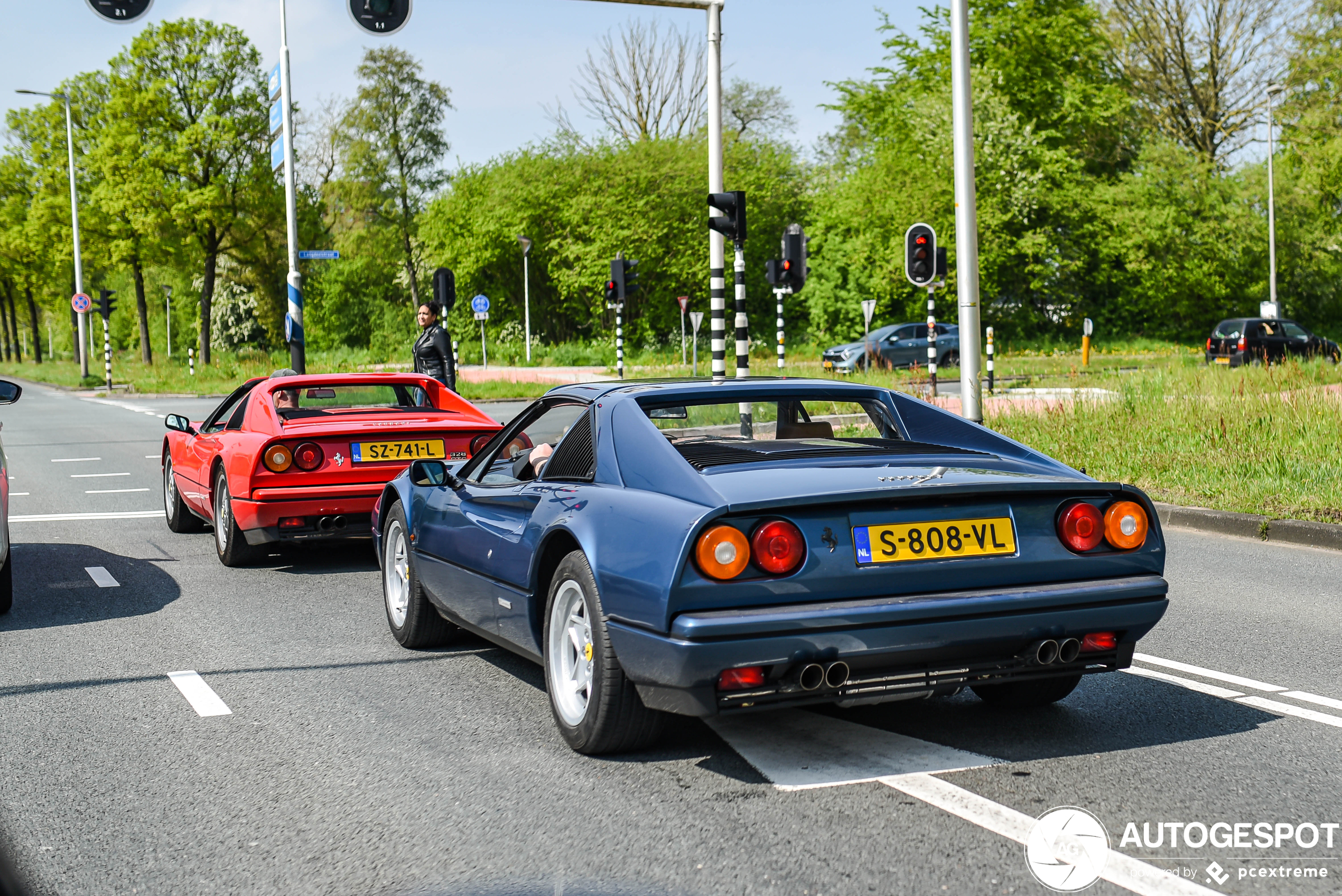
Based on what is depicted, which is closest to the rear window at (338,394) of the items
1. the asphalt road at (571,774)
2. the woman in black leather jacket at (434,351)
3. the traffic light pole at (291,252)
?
the asphalt road at (571,774)

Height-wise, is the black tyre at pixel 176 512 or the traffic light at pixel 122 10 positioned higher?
the traffic light at pixel 122 10

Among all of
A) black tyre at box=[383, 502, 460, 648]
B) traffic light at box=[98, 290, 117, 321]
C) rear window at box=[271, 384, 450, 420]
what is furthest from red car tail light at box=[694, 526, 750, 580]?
traffic light at box=[98, 290, 117, 321]

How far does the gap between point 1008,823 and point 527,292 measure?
4591 centimetres

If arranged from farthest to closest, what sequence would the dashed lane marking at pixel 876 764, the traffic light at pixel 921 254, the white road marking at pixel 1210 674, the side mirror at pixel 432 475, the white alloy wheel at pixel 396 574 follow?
1. the traffic light at pixel 921 254
2. the white alloy wheel at pixel 396 574
3. the side mirror at pixel 432 475
4. the white road marking at pixel 1210 674
5. the dashed lane marking at pixel 876 764

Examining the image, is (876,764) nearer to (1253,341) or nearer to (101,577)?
(101,577)

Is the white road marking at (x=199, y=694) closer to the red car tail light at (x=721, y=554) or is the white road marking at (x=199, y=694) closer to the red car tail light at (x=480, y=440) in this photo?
the red car tail light at (x=721, y=554)

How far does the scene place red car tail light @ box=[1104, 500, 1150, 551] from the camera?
4.09 metres

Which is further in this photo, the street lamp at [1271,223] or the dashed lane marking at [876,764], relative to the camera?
the street lamp at [1271,223]

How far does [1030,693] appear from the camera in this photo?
4637 mm

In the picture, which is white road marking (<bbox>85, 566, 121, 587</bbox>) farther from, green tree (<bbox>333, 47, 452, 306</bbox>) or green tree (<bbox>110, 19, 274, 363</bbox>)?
green tree (<bbox>333, 47, 452, 306</bbox>)

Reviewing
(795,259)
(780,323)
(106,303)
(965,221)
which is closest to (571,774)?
(965,221)

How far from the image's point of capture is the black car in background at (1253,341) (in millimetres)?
30797

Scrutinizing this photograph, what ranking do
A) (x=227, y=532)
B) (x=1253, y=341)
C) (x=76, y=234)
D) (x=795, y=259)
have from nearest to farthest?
1. (x=227, y=532)
2. (x=795, y=259)
3. (x=1253, y=341)
4. (x=76, y=234)

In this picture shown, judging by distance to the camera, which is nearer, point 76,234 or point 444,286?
point 444,286
